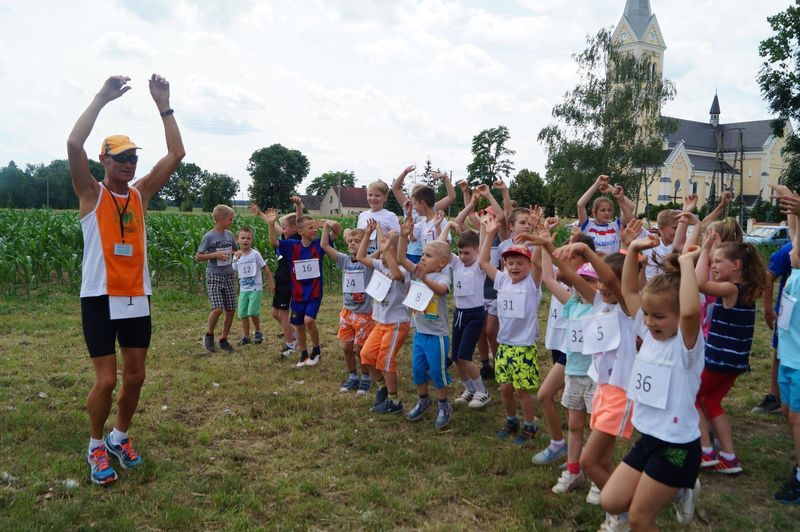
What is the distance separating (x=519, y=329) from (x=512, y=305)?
0.72 feet

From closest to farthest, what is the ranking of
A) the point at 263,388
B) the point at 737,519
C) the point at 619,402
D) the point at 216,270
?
the point at 619,402, the point at 737,519, the point at 263,388, the point at 216,270

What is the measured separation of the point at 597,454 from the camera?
3.50 metres

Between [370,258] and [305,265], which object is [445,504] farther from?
[305,265]

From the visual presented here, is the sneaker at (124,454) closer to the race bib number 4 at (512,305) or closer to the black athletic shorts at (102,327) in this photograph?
the black athletic shorts at (102,327)

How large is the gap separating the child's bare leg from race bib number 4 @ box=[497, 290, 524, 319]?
1565mm

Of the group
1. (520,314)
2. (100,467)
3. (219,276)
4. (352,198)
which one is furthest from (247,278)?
(352,198)

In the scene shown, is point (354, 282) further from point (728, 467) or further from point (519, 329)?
point (728, 467)

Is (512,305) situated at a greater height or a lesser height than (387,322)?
greater

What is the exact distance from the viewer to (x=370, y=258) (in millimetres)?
6164

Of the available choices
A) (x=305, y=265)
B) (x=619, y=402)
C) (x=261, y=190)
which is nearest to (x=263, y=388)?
(x=305, y=265)

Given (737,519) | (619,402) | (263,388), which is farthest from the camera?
(263,388)

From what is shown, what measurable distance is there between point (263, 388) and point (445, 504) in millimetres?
3157

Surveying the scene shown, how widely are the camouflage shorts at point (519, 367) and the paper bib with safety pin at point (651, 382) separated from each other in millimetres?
1709

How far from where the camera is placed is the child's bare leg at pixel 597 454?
3473mm
